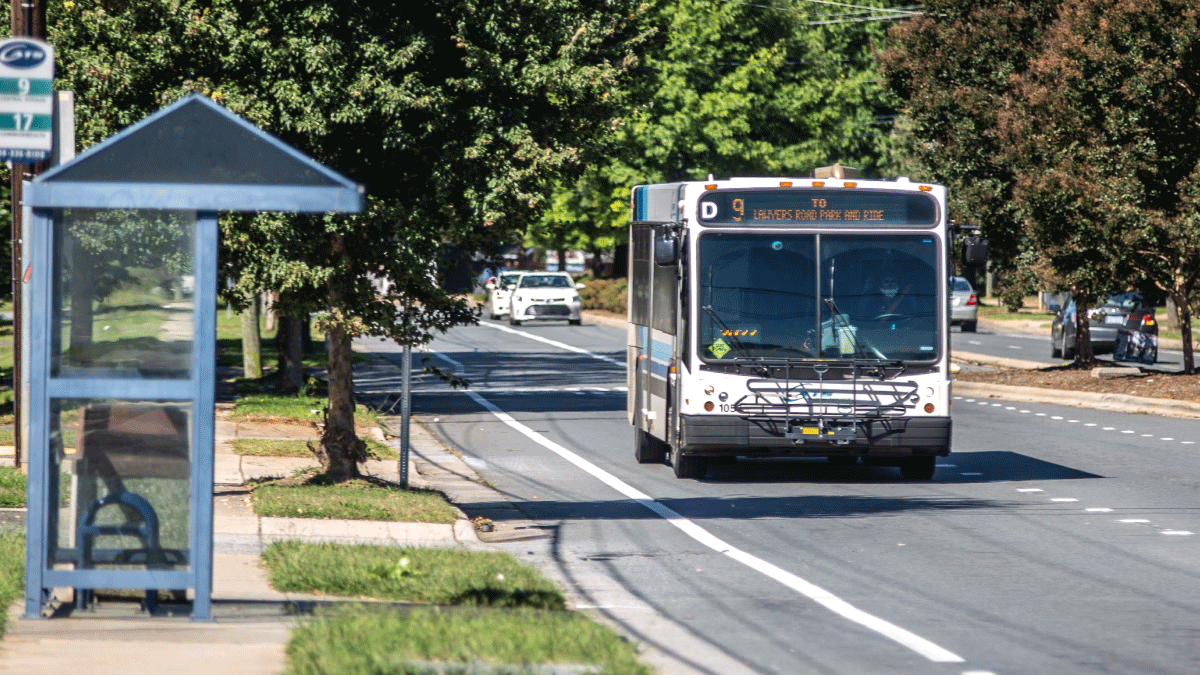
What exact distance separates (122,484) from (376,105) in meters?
4.52

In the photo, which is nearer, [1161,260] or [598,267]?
[1161,260]

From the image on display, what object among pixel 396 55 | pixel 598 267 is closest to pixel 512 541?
pixel 396 55

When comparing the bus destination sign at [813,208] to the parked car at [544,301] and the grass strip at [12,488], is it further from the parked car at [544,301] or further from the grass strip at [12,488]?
the parked car at [544,301]

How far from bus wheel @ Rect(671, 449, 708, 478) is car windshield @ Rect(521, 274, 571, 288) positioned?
3488 cm

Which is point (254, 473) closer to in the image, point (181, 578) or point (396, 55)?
point (396, 55)

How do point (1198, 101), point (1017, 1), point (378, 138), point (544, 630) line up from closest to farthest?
point (544, 630) < point (378, 138) < point (1198, 101) < point (1017, 1)

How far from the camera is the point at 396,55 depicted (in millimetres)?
11148

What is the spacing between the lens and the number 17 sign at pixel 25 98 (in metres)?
8.55

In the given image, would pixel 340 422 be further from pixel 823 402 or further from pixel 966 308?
pixel 966 308

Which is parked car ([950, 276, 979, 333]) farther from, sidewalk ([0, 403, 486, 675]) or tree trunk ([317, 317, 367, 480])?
sidewalk ([0, 403, 486, 675])

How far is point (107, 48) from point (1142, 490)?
9.54 m

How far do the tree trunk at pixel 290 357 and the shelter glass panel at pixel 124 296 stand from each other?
15.3 m

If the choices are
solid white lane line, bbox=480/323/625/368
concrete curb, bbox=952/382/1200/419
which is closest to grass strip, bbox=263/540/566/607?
concrete curb, bbox=952/382/1200/419

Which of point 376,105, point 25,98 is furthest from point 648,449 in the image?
point 25,98
